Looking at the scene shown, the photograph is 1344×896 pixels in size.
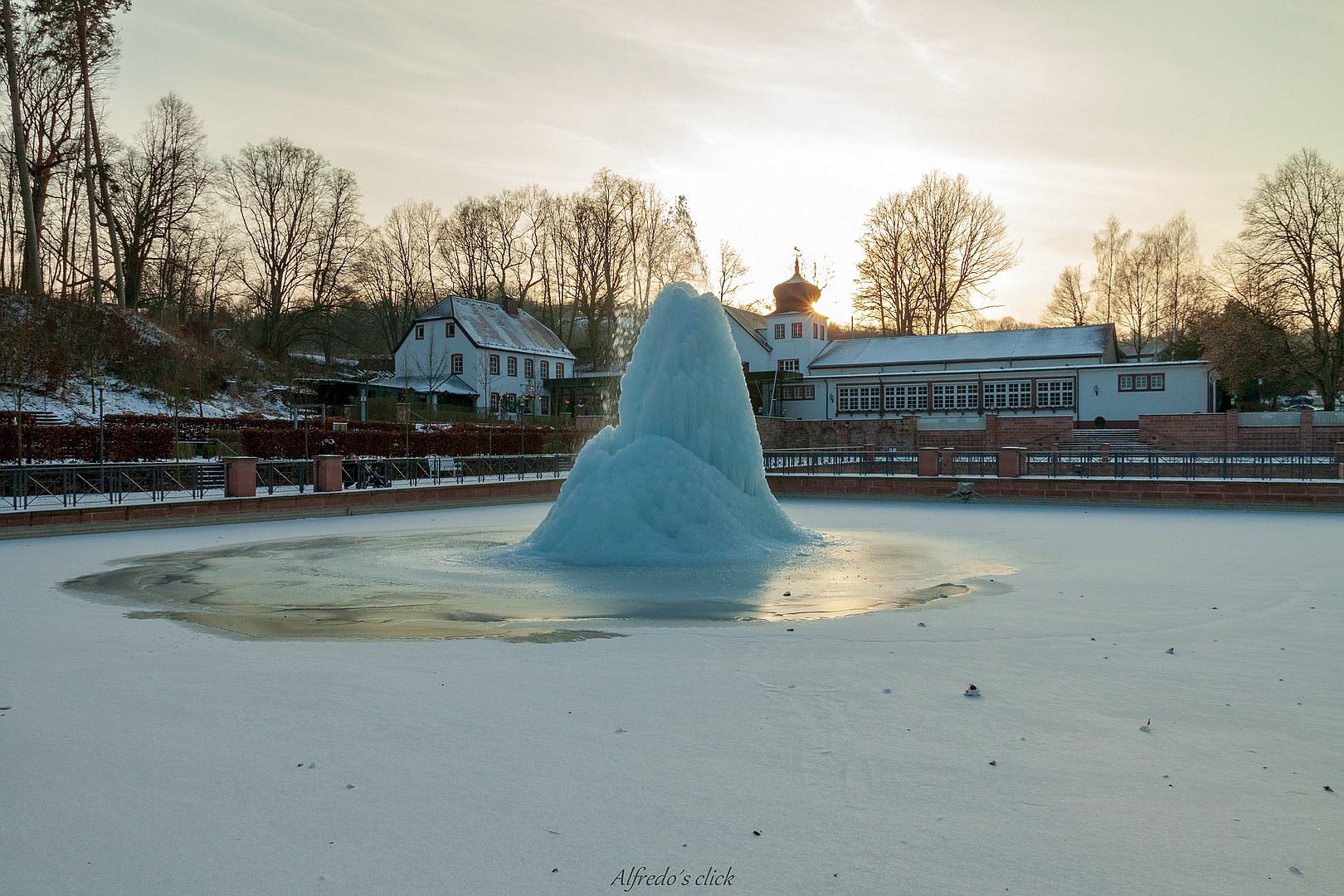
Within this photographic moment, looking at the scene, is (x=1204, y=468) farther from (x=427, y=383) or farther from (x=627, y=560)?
(x=427, y=383)

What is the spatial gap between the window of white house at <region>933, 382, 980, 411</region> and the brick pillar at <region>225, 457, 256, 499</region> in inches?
1903

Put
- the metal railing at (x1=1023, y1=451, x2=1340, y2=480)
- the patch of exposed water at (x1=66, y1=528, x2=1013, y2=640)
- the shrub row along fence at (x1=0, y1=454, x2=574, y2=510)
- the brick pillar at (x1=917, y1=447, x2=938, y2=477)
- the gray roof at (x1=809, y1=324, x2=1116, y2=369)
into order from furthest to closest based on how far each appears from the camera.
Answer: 1. the gray roof at (x1=809, y1=324, x2=1116, y2=369)
2. the brick pillar at (x1=917, y1=447, x2=938, y2=477)
3. the metal railing at (x1=1023, y1=451, x2=1340, y2=480)
4. the shrub row along fence at (x1=0, y1=454, x2=574, y2=510)
5. the patch of exposed water at (x1=66, y1=528, x2=1013, y2=640)

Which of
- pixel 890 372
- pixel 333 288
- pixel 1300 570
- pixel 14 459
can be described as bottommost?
pixel 1300 570

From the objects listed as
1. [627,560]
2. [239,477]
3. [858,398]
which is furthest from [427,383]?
[627,560]

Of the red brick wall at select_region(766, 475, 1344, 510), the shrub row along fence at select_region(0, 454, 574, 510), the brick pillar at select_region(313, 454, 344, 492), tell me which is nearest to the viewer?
the shrub row along fence at select_region(0, 454, 574, 510)

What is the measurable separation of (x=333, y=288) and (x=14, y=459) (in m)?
40.3

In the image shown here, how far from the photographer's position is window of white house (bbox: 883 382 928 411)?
61656 millimetres

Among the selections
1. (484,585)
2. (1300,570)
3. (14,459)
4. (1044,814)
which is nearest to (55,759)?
(1044,814)

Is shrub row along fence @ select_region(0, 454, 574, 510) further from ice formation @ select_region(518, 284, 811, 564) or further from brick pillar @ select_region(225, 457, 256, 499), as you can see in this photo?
ice formation @ select_region(518, 284, 811, 564)

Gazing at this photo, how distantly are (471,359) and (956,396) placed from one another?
112 feet

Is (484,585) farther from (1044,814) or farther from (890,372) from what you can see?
(890,372)

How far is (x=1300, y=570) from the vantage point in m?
12.5

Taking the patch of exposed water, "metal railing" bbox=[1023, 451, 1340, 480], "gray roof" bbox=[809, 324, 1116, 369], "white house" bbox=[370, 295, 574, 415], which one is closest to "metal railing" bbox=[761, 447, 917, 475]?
"metal railing" bbox=[1023, 451, 1340, 480]

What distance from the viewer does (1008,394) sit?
59.2 meters
